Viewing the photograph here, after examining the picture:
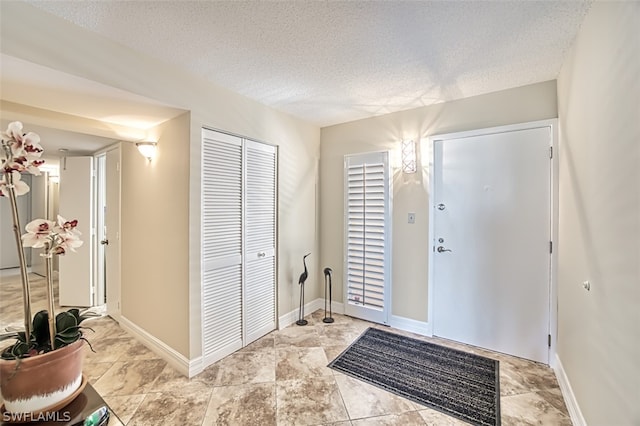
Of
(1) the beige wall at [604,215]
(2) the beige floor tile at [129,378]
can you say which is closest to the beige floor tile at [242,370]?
(2) the beige floor tile at [129,378]

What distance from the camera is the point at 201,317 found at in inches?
94.2

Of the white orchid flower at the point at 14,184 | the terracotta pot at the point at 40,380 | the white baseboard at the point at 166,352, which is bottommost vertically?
the white baseboard at the point at 166,352

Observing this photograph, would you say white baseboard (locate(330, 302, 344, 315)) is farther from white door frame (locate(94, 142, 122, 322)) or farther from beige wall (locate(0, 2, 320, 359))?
white door frame (locate(94, 142, 122, 322))

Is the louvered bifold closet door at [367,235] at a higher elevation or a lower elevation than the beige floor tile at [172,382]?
higher

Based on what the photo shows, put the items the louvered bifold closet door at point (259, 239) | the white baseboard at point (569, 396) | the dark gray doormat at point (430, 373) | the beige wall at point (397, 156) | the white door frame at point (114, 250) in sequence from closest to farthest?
1. the white baseboard at point (569, 396)
2. the dark gray doormat at point (430, 373)
3. the beige wall at point (397, 156)
4. the louvered bifold closet door at point (259, 239)
5. the white door frame at point (114, 250)

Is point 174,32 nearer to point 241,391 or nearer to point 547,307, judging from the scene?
point 241,391

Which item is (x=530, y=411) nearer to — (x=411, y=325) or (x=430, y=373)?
(x=430, y=373)

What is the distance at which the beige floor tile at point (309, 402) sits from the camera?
184 centimetres

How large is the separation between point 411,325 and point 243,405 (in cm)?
193

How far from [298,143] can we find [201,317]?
216 centimetres

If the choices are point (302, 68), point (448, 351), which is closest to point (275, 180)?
point (302, 68)

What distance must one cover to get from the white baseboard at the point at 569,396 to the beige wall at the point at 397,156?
1111 millimetres

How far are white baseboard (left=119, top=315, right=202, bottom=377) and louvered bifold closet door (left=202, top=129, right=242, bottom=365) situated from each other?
0.13 m

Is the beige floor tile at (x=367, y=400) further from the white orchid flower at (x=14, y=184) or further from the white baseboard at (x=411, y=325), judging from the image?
the white orchid flower at (x=14, y=184)
